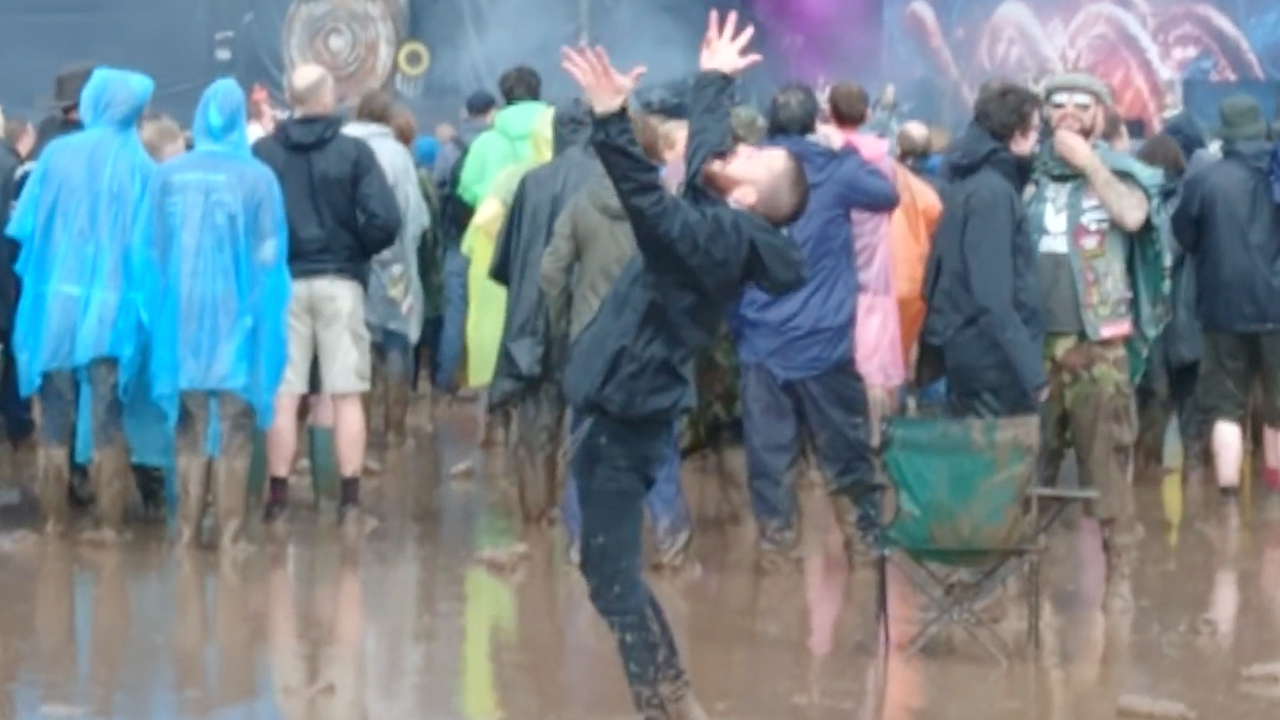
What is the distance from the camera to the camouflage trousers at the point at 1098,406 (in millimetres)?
10352

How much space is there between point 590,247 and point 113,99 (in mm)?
2151

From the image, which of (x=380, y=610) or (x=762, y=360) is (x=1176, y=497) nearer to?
(x=762, y=360)

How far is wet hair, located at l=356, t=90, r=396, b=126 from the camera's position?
44.2 feet

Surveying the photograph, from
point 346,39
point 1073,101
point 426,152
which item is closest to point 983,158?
point 1073,101

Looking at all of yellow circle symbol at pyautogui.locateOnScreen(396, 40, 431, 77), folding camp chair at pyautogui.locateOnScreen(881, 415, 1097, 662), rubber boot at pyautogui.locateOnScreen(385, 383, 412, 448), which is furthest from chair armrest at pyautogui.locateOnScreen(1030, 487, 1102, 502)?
yellow circle symbol at pyautogui.locateOnScreen(396, 40, 431, 77)

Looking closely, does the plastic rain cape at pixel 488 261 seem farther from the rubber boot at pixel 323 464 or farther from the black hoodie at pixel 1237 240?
the black hoodie at pixel 1237 240

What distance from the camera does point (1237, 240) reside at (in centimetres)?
1285

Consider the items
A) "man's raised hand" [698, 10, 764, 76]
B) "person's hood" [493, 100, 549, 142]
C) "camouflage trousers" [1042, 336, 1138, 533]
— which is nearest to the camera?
"man's raised hand" [698, 10, 764, 76]

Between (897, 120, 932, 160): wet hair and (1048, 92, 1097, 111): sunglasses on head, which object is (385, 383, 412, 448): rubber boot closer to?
(897, 120, 932, 160): wet hair

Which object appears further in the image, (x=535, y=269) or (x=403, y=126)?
(x=403, y=126)

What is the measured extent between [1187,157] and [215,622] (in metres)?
7.33

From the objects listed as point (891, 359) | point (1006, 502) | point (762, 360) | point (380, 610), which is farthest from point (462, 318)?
point (1006, 502)

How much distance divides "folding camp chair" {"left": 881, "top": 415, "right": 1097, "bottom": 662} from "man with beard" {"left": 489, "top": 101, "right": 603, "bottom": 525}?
95.1 inches

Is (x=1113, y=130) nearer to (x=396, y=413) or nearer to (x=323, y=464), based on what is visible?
(x=396, y=413)
